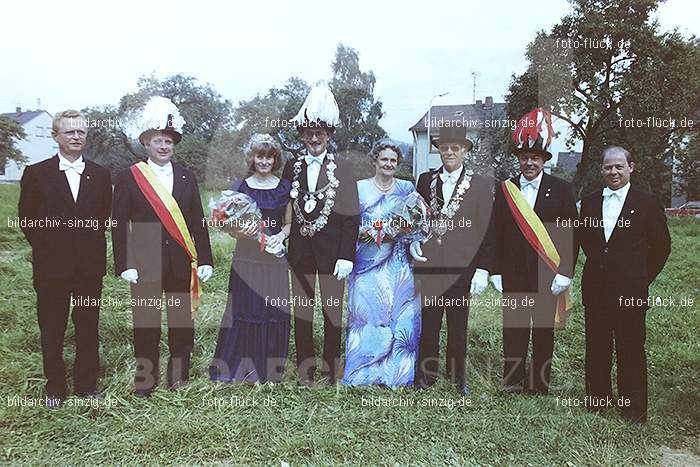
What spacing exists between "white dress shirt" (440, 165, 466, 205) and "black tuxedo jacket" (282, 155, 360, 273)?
612 millimetres

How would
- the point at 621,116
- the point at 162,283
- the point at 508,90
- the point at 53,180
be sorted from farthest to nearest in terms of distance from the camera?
1. the point at 508,90
2. the point at 621,116
3. the point at 162,283
4. the point at 53,180

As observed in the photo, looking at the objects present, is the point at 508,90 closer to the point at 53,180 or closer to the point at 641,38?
the point at 641,38

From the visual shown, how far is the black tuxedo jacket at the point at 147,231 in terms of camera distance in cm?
355

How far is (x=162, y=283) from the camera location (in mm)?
3701

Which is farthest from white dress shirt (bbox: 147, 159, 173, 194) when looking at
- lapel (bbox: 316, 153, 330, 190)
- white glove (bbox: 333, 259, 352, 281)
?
white glove (bbox: 333, 259, 352, 281)

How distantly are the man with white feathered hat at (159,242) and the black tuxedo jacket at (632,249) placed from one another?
262 cm

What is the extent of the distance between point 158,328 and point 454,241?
2.13 m

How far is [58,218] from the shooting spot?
345cm

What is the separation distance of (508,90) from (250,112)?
2011 millimetres

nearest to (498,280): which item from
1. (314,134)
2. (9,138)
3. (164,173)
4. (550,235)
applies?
(550,235)

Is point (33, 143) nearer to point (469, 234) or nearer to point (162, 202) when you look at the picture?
point (162, 202)

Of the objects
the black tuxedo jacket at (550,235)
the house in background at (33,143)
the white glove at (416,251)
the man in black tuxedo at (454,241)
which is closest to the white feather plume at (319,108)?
the man in black tuxedo at (454,241)

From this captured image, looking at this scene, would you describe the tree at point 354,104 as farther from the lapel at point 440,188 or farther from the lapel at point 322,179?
the lapel at point 440,188

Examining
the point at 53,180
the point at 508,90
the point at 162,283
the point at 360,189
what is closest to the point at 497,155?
the point at 508,90
